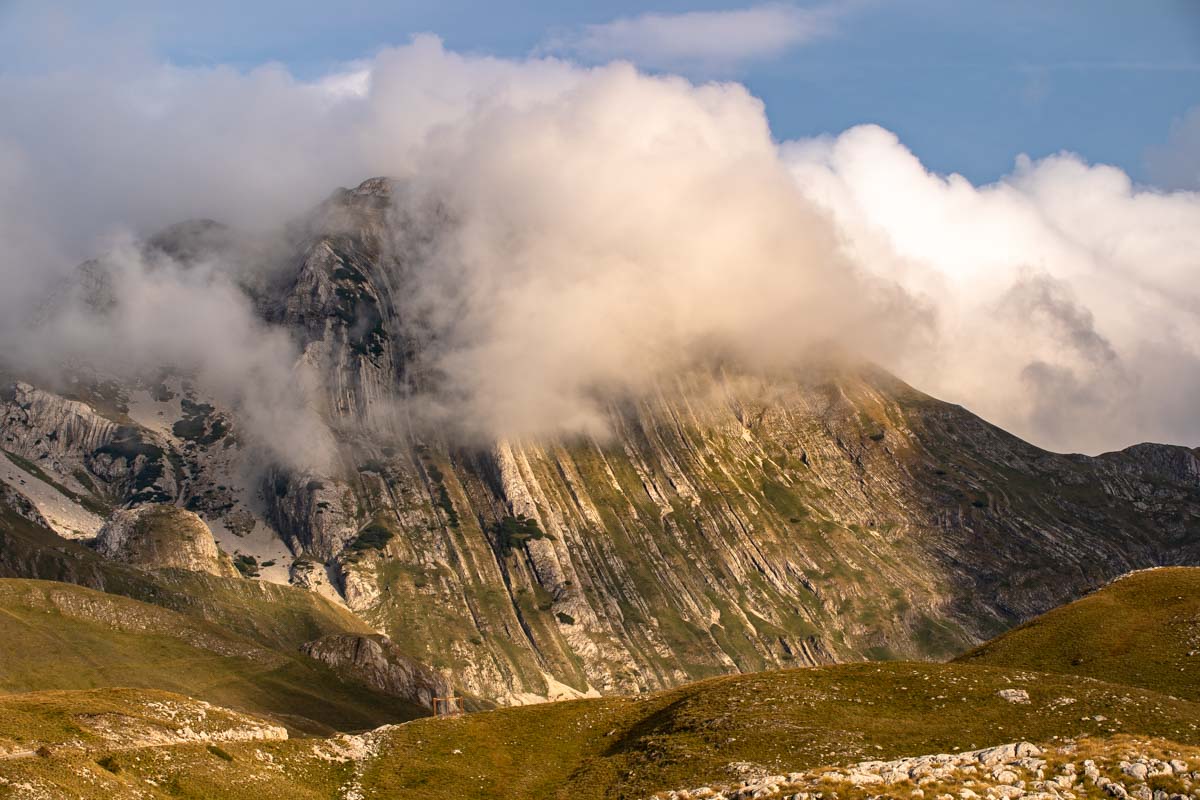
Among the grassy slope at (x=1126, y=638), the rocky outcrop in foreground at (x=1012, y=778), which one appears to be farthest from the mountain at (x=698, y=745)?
the grassy slope at (x=1126, y=638)

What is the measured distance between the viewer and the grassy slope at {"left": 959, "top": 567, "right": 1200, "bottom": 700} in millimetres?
122625

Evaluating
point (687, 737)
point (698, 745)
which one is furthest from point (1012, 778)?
point (687, 737)

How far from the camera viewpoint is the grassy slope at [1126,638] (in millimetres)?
122625

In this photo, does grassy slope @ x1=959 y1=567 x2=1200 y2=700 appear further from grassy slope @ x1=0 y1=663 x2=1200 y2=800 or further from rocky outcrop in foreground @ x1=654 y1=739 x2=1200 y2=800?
rocky outcrop in foreground @ x1=654 y1=739 x2=1200 y2=800

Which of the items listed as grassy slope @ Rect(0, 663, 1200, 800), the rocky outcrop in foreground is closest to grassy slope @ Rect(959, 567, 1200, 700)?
grassy slope @ Rect(0, 663, 1200, 800)

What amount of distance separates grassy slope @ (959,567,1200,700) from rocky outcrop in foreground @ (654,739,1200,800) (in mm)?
53155

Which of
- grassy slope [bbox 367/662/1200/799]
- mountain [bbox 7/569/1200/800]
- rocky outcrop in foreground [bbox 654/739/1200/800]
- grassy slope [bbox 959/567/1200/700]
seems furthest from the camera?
grassy slope [bbox 959/567/1200/700]

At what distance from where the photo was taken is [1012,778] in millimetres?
67250

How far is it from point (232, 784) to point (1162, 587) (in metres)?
117

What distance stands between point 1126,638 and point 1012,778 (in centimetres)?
7609

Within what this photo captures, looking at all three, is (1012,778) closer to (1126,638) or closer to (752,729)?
(752,729)

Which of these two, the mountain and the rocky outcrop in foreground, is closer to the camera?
the rocky outcrop in foreground

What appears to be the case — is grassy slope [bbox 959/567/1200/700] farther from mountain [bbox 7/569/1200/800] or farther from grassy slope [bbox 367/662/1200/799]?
grassy slope [bbox 367/662/1200/799]

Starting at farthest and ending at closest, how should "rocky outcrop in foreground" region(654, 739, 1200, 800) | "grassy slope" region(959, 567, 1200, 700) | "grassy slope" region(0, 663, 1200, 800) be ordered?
1. "grassy slope" region(959, 567, 1200, 700)
2. "grassy slope" region(0, 663, 1200, 800)
3. "rocky outcrop in foreground" region(654, 739, 1200, 800)
